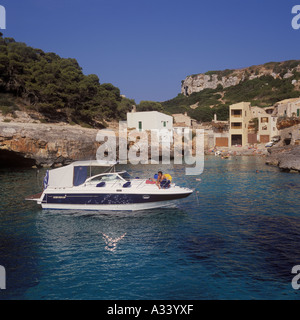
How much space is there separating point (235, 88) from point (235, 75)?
1488cm

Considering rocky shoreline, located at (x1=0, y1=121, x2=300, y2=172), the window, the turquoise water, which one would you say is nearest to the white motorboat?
the turquoise water

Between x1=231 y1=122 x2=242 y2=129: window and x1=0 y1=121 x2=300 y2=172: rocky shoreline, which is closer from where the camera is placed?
x1=0 y1=121 x2=300 y2=172: rocky shoreline

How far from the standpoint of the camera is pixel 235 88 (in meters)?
142

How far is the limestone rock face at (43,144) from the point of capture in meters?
38.3

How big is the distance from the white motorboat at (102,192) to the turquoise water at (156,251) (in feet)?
2.35

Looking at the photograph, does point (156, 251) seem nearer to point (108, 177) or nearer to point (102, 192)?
point (102, 192)

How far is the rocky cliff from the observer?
130250 mm

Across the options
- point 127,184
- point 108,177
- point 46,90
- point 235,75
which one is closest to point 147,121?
point 46,90
